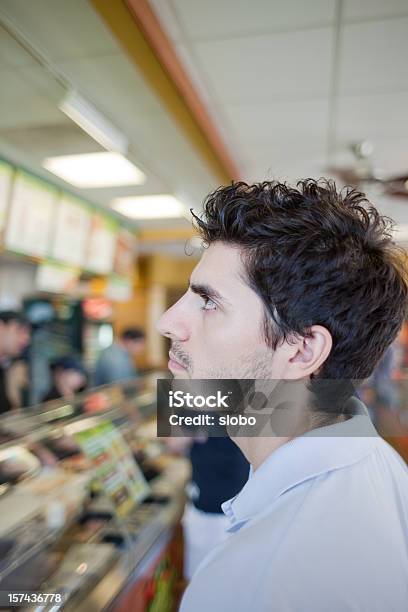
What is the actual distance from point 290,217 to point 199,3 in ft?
3.87

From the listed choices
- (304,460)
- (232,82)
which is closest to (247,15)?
(232,82)

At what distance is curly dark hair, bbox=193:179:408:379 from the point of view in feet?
2.24

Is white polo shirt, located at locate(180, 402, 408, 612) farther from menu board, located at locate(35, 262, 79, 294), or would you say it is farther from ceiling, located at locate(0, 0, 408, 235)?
menu board, located at locate(35, 262, 79, 294)

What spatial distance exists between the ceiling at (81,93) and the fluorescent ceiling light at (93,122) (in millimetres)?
37

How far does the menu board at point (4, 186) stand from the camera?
2.35m

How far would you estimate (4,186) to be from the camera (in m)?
2.39

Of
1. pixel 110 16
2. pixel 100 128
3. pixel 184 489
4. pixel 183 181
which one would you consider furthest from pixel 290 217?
pixel 184 489

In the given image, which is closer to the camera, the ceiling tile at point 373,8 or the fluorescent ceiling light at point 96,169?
the ceiling tile at point 373,8

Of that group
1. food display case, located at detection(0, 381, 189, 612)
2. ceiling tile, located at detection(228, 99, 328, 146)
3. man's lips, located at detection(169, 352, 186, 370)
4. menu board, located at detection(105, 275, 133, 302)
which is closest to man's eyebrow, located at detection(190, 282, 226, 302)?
man's lips, located at detection(169, 352, 186, 370)

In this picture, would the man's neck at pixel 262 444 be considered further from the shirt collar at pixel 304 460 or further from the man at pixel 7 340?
the man at pixel 7 340

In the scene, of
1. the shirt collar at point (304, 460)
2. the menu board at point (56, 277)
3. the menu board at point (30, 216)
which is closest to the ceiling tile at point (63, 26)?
the menu board at point (30, 216)

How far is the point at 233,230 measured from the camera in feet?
2.40

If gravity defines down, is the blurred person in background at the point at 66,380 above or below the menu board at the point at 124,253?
below

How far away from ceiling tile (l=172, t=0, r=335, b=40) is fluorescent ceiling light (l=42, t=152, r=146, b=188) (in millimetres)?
626
